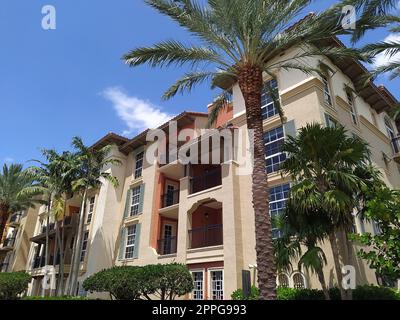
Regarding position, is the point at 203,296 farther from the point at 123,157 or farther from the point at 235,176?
the point at 123,157

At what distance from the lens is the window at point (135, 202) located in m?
26.5

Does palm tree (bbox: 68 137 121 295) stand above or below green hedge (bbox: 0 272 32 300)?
above

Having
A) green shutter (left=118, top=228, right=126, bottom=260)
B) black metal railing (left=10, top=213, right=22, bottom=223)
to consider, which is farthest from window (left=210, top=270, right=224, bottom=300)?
black metal railing (left=10, top=213, right=22, bottom=223)

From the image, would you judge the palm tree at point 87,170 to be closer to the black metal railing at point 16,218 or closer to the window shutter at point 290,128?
the window shutter at point 290,128

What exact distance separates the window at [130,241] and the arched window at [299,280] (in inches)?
522

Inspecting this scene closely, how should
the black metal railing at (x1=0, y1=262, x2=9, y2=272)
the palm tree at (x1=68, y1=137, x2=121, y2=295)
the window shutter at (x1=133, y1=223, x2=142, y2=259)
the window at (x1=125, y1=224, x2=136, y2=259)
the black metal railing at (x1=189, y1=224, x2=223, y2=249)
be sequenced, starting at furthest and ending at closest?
the black metal railing at (x1=0, y1=262, x2=9, y2=272), the palm tree at (x1=68, y1=137, x2=121, y2=295), the window at (x1=125, y1=224, x2=136, y2=259), the window shutter at (x1=133, y1=223, x2=142, y2=259), the black metal railing at (x1=189, y1=224, x2=223, y2=249)

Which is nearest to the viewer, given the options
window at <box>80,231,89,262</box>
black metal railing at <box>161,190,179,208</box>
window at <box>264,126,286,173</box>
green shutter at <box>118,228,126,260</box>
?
window at <box>264,126,286,173</box>

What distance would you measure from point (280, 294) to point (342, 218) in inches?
190

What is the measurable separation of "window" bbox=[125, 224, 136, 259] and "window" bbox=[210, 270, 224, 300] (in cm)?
832

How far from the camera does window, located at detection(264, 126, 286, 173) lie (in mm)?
18031

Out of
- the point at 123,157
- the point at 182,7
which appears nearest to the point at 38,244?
the point at 123,157

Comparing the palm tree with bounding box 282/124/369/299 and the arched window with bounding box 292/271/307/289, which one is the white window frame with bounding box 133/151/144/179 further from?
the palm tree with bounding box 282/124/369/299

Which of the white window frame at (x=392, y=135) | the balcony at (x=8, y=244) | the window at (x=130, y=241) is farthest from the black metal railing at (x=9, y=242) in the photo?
the white window frame at (x=392, y=135)

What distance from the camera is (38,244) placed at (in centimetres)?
3631
